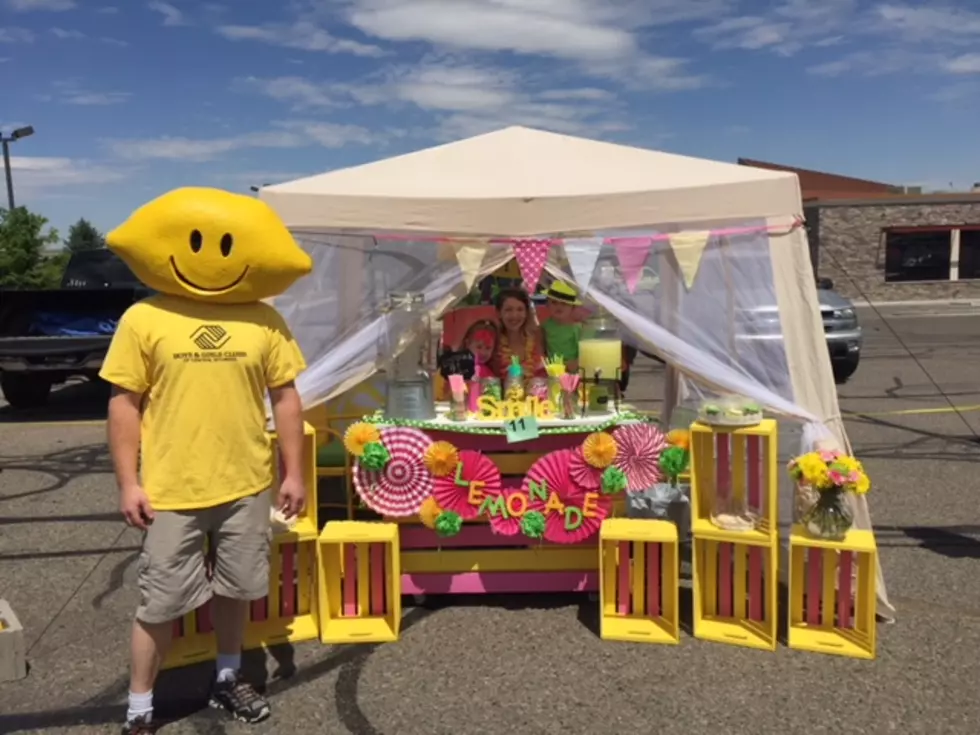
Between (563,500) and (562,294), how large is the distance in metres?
1.31

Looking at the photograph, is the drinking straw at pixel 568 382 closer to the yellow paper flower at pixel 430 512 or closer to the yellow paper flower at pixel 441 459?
the yellow paper flower at pixel 441 459

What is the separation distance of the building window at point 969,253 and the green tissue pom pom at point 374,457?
27.7m

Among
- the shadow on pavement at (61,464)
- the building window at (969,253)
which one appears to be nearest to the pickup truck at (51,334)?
the shadow on pavement at (61,464)

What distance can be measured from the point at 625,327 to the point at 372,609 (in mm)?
1830

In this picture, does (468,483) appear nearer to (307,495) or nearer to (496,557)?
(496,557)

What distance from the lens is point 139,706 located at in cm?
316

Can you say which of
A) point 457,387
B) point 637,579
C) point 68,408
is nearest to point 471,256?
point 457,387

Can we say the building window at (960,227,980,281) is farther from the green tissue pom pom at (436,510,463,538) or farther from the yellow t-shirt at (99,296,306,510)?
the yellow t-shirt at (99,296,306,510)

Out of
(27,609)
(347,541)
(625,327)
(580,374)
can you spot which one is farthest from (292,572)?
(625,327)

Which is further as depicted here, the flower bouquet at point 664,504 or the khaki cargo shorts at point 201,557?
the flower bouquet at point 664,504

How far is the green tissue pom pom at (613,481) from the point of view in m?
4.23

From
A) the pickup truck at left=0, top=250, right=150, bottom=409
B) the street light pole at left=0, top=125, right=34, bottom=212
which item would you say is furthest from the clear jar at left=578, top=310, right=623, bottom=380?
the street light pole at left=0, top=125, right=34, bottom=212

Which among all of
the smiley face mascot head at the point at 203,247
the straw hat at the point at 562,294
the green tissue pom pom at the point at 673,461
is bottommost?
the green tissue pom pom at the point at 673,461

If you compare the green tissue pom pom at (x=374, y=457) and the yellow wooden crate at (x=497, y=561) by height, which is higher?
the green tissue pom pom at (x=374, y=457)
